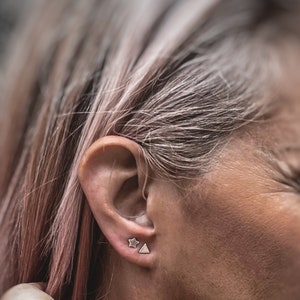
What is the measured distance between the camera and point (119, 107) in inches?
36.4

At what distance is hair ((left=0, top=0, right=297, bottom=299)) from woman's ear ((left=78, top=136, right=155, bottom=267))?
2 centimetres

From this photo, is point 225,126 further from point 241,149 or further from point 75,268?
point 75,268

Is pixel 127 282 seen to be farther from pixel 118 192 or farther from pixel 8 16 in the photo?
pixel 8 16

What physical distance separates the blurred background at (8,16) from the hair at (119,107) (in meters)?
0.15

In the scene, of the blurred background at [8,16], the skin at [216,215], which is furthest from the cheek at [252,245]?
the blurred background at [8,16]

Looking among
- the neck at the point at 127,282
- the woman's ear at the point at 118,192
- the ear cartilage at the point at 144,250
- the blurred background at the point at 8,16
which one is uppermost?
the blurred background at the point at 8,16

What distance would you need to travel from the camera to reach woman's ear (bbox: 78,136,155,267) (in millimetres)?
893

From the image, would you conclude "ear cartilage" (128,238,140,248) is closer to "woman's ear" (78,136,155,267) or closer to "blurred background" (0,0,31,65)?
"woman's ear" (78,136,155,267)

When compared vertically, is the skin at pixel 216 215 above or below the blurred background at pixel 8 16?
below

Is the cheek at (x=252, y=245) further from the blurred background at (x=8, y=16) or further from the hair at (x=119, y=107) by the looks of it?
the blurred background at (x=8, y=16)

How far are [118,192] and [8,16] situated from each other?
18.3 inches

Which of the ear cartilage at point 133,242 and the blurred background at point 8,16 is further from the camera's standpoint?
the blurred background at point 8,16

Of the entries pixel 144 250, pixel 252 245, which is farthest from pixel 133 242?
pixel 252 245

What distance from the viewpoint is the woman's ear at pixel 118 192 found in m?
0.89
